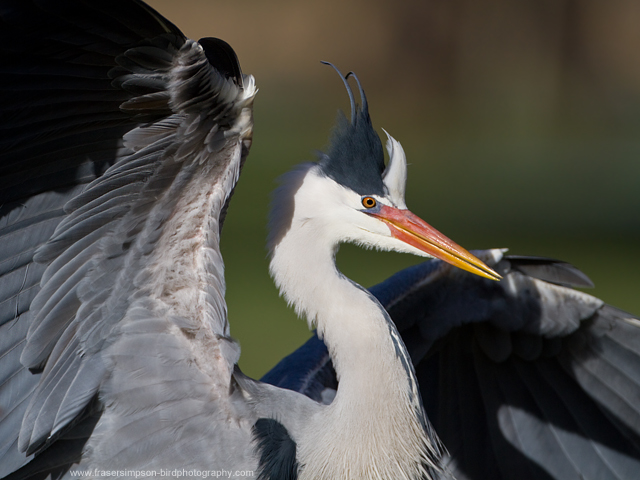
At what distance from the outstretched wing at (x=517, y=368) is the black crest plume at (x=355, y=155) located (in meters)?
0.50

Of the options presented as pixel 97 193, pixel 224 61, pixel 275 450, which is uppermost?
pixel 224 61

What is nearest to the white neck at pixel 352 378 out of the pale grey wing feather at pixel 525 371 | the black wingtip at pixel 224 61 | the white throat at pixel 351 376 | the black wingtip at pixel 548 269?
the white throat at pixel 351 376

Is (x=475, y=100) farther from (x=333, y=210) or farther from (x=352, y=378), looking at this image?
(x=352, y=378)

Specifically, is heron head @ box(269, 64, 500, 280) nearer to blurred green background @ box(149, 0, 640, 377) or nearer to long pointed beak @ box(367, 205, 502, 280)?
long pointed beak @ box(367, 205, 502, 280)

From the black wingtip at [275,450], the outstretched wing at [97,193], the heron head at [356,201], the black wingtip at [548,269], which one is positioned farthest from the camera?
the black wingtip at [548,269]

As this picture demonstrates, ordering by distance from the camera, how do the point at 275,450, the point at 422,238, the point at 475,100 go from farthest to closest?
the point at 475,100 → the point at 422,238 → the point at 275,450

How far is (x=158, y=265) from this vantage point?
60.2 inches

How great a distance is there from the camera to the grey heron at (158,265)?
1.39m

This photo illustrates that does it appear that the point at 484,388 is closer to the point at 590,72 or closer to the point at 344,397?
the point at 344,397

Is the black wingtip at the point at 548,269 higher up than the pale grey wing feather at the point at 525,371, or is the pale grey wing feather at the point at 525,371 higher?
the black wingtip at the point at 548,269

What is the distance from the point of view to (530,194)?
9.23m

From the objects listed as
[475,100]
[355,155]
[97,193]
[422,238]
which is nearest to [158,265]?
[97,193]

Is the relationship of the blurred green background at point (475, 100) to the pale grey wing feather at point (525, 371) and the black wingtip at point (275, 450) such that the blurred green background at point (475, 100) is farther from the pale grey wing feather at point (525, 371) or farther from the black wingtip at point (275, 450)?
the black wingtip at point (275, 450)

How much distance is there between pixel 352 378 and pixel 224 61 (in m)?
0.72
